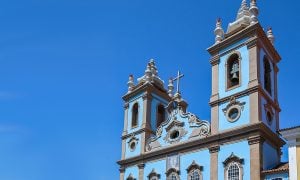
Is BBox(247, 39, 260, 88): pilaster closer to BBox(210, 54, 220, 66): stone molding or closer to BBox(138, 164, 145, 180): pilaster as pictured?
BBox(210, 54, 220, 66): stone molding

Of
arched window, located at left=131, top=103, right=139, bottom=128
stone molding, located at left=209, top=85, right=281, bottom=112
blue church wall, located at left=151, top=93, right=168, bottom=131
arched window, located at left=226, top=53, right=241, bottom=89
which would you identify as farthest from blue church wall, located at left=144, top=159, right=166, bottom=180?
arched window, located at left=226, top=53, right=241, bottom=89

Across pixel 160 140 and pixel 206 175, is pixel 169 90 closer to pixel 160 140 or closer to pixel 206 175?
pixel 160 140

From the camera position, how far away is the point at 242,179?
25672mm

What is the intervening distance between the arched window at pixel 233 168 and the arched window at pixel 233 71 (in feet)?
14.6

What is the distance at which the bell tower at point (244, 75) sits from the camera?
2712 centimetres

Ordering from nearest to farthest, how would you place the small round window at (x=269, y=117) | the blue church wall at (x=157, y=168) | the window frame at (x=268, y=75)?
the small round window at (x=269, y=117) < the window frame at (x=268, y=75) < the blue church wall at (x=157, y=168)

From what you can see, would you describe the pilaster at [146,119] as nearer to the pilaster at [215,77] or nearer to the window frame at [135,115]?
the window frame at [135,115]

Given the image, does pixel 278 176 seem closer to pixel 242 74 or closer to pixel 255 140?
pixel 255 140

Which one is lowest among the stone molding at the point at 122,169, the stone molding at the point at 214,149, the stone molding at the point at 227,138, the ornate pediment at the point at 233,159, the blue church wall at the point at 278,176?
the blue church wall at the point at 278,176

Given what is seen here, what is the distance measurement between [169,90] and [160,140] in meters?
5.98

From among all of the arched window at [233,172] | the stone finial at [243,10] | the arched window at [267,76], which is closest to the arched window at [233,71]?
the arched window at [267,76]

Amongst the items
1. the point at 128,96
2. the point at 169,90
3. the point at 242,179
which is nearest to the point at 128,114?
the point at 128,96

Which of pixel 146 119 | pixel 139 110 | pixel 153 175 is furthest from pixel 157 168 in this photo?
pixel 139 110

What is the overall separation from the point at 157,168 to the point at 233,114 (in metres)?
6.40
